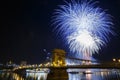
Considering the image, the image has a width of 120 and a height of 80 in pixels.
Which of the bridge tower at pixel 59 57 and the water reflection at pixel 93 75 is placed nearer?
the water reflection at pixel 93 75

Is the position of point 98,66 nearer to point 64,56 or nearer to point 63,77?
point 63,77

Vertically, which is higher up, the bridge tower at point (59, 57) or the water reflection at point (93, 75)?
the bridge tower at point (59, 57)

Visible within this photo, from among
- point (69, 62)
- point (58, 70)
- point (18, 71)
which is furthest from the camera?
point (18, 71)

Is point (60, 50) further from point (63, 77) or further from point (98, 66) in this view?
point (98, 66)

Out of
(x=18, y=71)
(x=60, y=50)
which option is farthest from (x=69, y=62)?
(x=18, y=71)

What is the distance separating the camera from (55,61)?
109 meters

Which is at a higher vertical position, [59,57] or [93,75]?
[59,57]

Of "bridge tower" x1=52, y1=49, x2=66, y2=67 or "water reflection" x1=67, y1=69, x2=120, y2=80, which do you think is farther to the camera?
"bridge tower" x1=52, y1=49, x2=66, y2=67

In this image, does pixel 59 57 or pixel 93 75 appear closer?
pixel 59 57

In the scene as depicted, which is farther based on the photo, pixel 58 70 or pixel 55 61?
pixel 55 61

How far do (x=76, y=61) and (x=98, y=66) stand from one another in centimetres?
3750

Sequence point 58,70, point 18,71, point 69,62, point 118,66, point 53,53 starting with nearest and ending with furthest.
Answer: point 118,66
point 58,70
point 53,53
point 69,62
point 18,71

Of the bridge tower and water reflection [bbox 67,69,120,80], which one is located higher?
the bridge tower

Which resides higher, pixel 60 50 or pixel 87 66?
pixel 60 50
